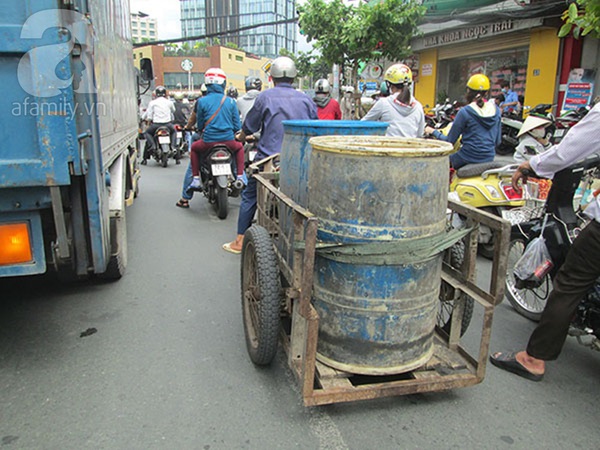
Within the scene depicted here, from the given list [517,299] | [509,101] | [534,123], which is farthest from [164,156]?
[509,101]

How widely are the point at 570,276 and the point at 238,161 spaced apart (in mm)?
5085

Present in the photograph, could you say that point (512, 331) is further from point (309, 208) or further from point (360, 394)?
point (309, 208)

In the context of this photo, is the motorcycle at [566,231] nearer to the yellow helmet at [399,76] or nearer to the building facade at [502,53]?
the yellow helmet at [399,76]

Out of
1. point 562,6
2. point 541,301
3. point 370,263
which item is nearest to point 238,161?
point 541,301

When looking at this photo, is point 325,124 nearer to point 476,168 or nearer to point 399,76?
point 399,76

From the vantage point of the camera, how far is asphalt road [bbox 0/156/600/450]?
7.98 ft

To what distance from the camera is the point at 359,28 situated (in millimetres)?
14242

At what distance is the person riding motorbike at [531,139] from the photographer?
5027 millimetres

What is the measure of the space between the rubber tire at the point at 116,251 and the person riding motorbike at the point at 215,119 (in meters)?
2.76

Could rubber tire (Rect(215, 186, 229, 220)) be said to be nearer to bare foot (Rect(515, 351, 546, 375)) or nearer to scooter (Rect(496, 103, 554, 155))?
bare foot (Rect(515, 351, 546, 375))

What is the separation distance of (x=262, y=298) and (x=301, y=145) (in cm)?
100

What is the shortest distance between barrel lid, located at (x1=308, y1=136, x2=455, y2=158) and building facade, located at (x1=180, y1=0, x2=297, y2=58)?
140 ft

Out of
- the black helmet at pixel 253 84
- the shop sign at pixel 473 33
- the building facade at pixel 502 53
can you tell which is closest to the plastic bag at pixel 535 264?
the black helmet at pixel 253 84

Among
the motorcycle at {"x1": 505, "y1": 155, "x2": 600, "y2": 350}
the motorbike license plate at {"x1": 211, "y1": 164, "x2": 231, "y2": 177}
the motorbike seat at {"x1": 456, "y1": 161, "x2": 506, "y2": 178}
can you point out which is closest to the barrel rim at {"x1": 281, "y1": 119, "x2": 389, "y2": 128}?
the motorcycle at {"x1": 505, "y1": 155, "x2": 600, "y2": 350}
